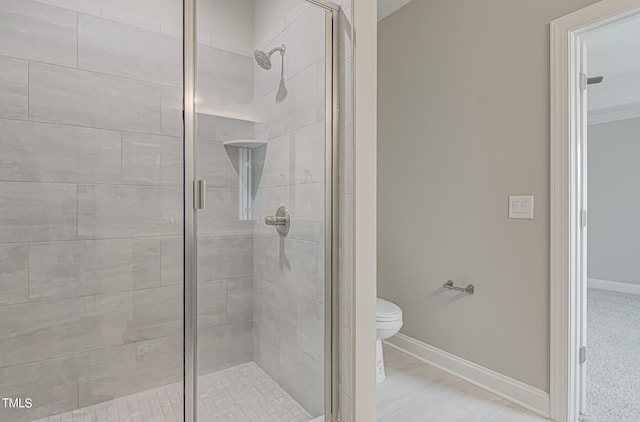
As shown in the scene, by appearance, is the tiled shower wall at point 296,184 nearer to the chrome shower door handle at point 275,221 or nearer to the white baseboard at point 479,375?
the chrome shower door handle at point 275,221

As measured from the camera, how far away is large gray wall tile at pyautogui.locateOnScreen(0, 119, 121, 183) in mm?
1749

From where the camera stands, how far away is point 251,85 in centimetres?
166

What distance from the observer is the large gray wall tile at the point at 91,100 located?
1806mm

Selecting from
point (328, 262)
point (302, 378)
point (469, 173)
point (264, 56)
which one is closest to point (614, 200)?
point (469, 173)

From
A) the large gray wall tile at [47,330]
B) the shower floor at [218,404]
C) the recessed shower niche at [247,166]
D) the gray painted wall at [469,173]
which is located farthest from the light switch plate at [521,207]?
the large gray wall tile at [47,330]

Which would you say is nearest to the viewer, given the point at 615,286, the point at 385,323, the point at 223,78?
the point at 223,78

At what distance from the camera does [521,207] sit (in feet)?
6.56

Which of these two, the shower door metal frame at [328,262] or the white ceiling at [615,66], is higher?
the white ceiling at [615,66]

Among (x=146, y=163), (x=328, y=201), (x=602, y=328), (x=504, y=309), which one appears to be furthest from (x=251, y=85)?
(x=602, y=328)

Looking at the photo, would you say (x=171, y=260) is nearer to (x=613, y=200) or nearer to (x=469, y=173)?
(x=469, y=173)

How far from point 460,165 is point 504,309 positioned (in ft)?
3.00

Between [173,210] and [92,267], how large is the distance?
50 cm

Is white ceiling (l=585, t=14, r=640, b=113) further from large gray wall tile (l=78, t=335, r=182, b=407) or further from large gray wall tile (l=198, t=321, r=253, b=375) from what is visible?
large gray wall tile (l=78, t=335, r=182, b=407)

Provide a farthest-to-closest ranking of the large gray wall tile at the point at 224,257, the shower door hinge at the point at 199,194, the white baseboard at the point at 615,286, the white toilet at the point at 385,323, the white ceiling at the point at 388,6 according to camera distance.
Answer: the white baseboard at the point at 615,286, the white ceiling at the point at 388,6, the white toilet at the point at 385,323, the large gray wall tile at the point at 224,257, the shower door hinge at the point at 199,194
